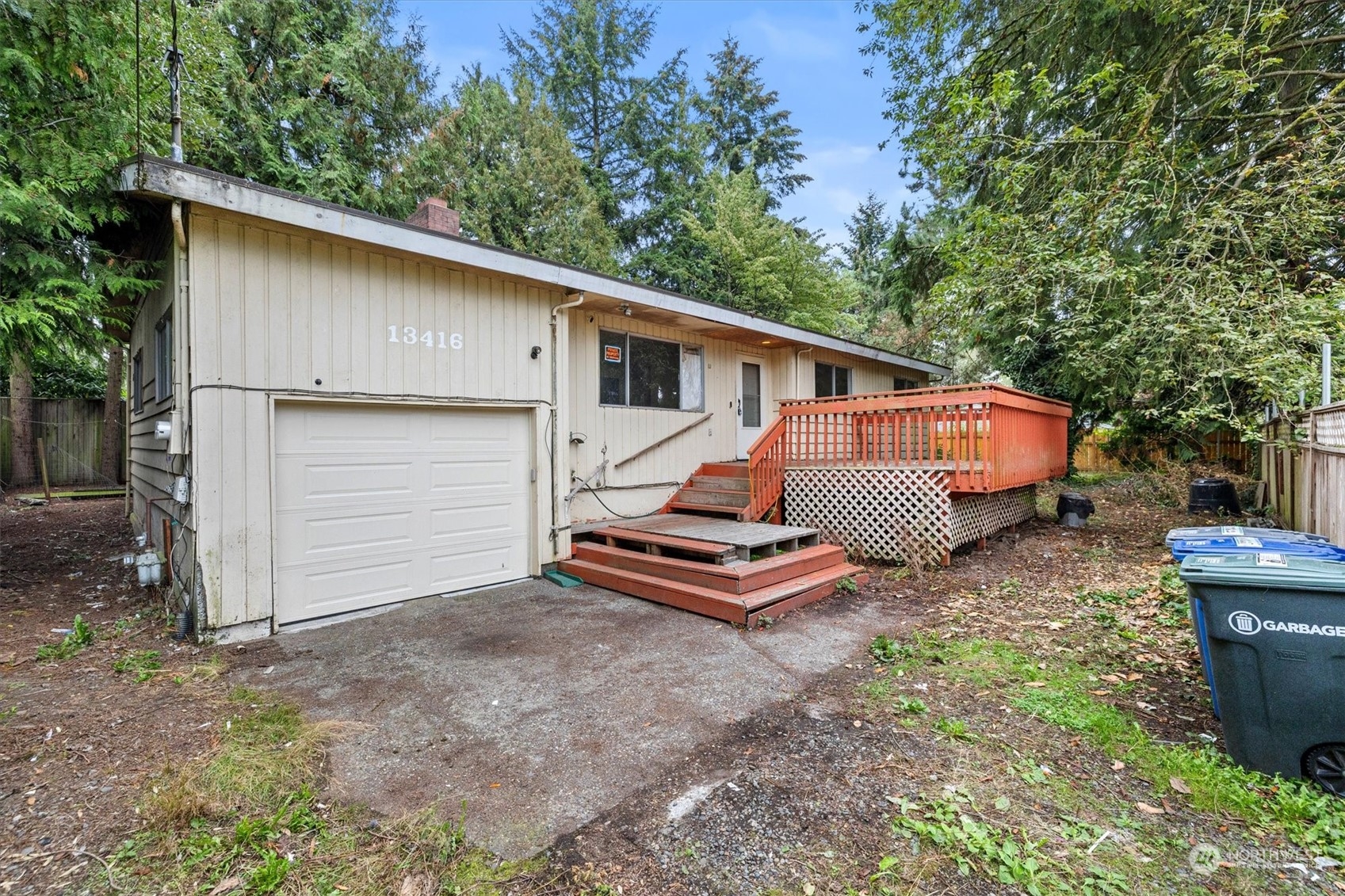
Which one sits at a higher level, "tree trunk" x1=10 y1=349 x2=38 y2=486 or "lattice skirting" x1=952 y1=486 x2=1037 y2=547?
"tree trunk" x1=10 y1=349 x2=38 y2=486

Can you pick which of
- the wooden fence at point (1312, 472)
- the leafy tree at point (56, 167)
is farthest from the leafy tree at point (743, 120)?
the leafy tree at point (56, 167)

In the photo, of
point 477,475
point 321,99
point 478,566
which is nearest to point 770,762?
point 478,566

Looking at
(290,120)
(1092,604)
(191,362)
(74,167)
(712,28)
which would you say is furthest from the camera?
(712,28)

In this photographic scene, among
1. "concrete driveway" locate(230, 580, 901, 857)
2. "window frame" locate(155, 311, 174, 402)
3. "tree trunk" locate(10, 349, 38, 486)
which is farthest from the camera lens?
"tree trunk" locate(10, 349, 38, 486)

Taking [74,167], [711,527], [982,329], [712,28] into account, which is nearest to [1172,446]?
[982,329]

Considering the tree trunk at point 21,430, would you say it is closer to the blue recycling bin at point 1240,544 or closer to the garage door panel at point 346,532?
the garage door panel at point 346,532

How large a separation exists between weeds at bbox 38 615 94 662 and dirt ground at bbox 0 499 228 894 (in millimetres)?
53

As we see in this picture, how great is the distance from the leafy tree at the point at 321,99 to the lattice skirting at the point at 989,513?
13.7m

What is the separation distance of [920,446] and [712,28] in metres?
21.6

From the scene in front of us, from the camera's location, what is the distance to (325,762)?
2699 millimetres

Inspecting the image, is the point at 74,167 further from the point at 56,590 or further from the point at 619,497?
the point at 619,497

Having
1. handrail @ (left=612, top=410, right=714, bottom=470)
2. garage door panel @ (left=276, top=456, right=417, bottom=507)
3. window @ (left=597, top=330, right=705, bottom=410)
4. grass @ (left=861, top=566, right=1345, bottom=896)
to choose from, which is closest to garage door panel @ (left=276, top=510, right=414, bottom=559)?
garage door panel @ (left=276, top=456, right=417, bottom=507)

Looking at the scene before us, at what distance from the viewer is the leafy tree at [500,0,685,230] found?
19.7 m

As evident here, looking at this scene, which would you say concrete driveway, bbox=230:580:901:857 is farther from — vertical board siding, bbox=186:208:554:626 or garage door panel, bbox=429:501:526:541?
vertical board siding, bbox=186:208:554:626
